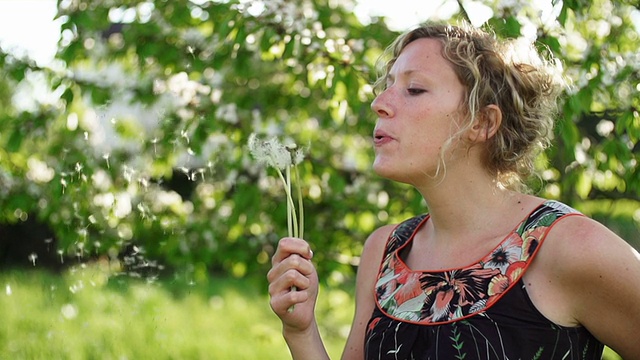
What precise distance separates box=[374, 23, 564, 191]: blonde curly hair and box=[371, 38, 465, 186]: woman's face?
31mm

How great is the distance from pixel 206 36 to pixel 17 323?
5.86 ft

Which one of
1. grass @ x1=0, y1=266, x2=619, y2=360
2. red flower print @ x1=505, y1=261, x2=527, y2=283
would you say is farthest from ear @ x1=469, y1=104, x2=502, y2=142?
grass @ x1=0, y1=266, x2=619, y2=360

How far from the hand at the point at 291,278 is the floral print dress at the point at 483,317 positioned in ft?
0.68

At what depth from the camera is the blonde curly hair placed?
199 cm

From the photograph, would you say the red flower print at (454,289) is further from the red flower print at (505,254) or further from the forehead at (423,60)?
the forehead at (423,60)

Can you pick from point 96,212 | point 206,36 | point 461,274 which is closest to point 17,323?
point 96,212

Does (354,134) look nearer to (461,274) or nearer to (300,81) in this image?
(300,81)

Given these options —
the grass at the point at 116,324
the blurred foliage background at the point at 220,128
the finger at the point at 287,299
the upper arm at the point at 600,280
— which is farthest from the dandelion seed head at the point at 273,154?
the grass at the point at 116,324

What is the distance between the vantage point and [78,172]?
3.26 meters

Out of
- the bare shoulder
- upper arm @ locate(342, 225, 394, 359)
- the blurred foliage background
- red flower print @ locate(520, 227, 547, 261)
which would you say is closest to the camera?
red flower print @ locate(520, 227, 547, 261)

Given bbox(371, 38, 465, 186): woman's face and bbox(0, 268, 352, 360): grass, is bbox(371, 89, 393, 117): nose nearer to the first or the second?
bbox(371, 38, 465, 186): woman's face

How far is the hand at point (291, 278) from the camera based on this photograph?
1.86 m

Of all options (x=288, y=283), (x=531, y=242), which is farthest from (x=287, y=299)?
(x=531, y=242)

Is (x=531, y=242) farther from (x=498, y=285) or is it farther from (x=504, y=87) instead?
(x=504, y=87)
